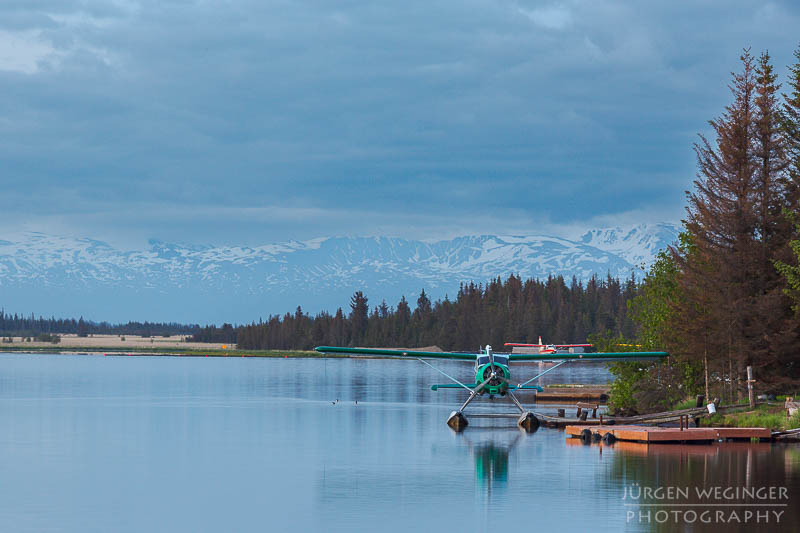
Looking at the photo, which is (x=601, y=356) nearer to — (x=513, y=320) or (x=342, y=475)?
(x=342, y=475)

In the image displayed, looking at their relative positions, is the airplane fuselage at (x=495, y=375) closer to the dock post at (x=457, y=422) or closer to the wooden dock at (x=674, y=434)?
the dock post at (x=457, y=422)

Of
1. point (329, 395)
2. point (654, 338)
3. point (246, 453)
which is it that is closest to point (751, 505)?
point (246, 453)

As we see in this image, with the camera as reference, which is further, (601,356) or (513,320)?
(513,320)

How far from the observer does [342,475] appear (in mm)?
25844

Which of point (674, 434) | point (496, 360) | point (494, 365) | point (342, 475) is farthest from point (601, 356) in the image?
point (342, 475)

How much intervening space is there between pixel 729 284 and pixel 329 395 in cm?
3039

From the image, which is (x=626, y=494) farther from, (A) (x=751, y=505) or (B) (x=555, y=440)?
(B) (x=555, y=440)

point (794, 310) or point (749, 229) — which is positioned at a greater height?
point (749, 229)

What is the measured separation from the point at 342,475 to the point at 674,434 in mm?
10894

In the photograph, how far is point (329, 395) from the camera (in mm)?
63250

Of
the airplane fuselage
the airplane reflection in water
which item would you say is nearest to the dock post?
the airplane reflection in water

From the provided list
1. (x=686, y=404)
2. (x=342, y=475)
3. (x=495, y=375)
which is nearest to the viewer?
(x=342, y=475)

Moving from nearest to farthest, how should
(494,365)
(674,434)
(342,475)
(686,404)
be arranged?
(342,475) < (674,434) < (494,365) < (686,404)

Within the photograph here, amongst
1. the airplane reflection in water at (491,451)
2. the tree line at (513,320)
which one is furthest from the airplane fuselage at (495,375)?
the tree line at (513,320)
